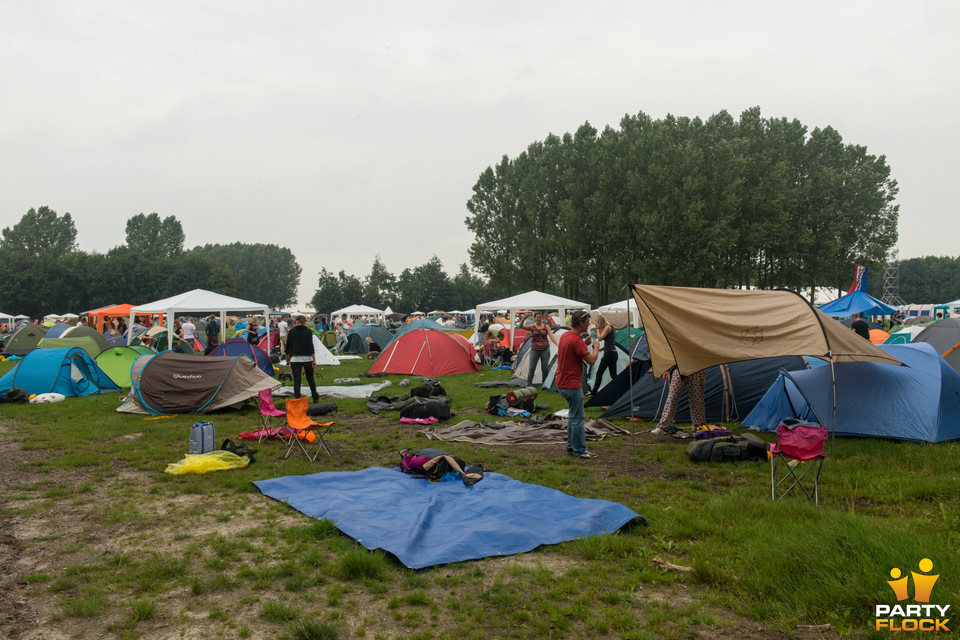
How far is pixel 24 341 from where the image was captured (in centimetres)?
2231

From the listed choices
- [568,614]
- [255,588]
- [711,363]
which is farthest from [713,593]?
[711,363]

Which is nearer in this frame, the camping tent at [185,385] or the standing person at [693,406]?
the standing person at [693,406]

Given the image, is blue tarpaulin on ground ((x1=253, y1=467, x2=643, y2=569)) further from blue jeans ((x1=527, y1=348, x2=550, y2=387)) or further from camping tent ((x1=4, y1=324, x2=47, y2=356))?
camping tent ((x1=4, y1=324, x2=47, y2=356))

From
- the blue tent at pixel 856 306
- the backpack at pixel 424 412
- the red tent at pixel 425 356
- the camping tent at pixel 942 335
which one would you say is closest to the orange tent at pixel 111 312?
the red tent at pixel 425 356

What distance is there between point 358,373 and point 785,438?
1373 cm

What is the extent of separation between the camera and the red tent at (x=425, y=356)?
54.6 feet

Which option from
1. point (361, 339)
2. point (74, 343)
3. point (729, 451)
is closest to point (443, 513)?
point (729, 451)

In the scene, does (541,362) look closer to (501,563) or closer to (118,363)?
(501,563)

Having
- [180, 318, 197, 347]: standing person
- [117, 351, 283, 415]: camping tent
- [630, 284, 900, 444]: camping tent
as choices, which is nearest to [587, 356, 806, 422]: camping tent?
[630, 284, 900, 444]: camping tent

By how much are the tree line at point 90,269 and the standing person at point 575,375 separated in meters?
65.4

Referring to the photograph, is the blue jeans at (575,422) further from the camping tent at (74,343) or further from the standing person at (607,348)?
the camping tent at (74,343)

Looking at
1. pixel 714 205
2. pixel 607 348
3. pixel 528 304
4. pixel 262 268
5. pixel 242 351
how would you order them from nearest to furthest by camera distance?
pixel 607 348 < pixel 242 351 < pixel 528 304 < pixel 714 205 < pixel 262 268

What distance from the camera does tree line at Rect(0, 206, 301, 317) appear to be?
2293 inches

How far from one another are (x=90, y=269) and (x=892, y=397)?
227 feet
